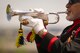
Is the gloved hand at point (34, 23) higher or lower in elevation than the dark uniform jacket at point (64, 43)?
higher

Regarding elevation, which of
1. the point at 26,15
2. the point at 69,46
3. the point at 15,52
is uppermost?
the point at 26,15

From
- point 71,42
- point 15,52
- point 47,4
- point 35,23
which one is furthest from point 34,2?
point 71,42

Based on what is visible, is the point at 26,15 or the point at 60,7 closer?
the point at 26,15

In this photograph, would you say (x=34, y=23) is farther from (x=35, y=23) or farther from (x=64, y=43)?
(x=64, y=43)

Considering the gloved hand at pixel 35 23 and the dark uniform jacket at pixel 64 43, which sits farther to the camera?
the gloved hand at pixel 35 23

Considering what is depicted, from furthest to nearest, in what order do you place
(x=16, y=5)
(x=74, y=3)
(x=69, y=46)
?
(x=16, y=5) → (x=74, y=3) → (x=69, y=46)

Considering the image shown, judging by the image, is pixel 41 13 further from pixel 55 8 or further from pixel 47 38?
pixel 55 8

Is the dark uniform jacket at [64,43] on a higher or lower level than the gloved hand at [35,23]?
lower

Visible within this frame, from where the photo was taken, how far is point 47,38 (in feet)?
3.17

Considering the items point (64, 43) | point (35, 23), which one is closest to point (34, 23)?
point (35, 23)

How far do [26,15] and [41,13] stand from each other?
0.26 ft

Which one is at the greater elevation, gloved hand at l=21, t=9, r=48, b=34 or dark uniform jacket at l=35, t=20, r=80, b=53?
gloved hand at l=21, t=9, r=48, b=34

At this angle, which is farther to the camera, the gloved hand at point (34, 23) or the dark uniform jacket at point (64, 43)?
the gloved hand at point (34, 23)

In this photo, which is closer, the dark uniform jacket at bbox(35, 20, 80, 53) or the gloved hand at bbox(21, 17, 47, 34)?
the dark uniform jacket at bbox(35, 20, 80, 53)
